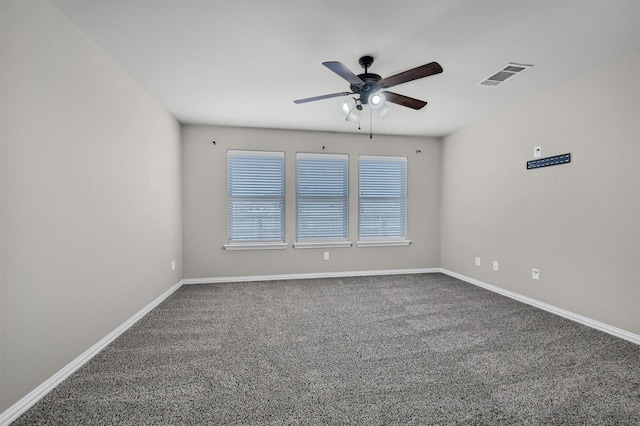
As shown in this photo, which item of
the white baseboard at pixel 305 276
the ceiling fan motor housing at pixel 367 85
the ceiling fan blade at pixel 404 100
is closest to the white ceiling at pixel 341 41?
the ceiling fan motor housing at pixel 367 85

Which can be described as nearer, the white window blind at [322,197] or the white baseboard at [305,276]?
the white baseboard at [305,276]

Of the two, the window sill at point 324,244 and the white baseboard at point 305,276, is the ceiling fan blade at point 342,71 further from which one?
the white baseboard at point 305,276

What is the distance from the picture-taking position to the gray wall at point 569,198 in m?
2.57

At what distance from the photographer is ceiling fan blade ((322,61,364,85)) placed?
1977 millimetres

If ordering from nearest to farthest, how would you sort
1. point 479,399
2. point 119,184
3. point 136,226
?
1. point 479,399
2. point 119,184
3. point 136,226

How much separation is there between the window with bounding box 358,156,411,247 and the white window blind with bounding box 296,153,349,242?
31 centimetres

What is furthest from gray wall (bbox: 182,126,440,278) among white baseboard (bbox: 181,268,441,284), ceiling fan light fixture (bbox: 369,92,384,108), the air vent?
ceiling fan light fixture (bbox: 369,92,384,108)

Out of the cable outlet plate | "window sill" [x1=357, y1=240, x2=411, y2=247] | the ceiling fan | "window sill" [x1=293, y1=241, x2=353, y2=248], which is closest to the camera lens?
the ceiling fan

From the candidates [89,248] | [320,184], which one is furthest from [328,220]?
[89,248]

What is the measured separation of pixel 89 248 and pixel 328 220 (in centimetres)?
328

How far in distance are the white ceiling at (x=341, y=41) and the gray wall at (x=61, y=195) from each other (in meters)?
0.31

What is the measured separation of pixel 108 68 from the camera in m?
2.49

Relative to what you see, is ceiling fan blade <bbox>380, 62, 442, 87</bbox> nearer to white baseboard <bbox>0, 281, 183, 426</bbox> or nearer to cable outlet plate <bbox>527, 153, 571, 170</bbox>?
cable outlet plate <bbox>527, 153, 571, 170</bbox>

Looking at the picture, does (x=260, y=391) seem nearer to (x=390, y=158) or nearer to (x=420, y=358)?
(x=420, y=358)
